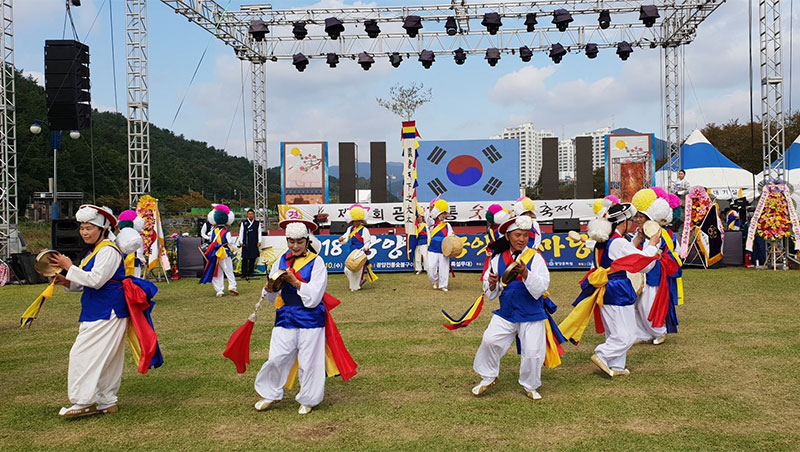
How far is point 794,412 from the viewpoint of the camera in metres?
4.62

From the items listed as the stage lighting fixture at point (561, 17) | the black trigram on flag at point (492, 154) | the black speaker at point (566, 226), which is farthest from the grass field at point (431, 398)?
the black trigram on flag at point (492, 154)

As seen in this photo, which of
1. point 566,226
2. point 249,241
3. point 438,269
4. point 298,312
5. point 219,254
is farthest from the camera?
point 566,226

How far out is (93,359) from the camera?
465cm

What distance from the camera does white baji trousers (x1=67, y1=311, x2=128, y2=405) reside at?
4.63 meters

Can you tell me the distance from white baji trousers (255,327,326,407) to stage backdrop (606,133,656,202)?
2278 cm

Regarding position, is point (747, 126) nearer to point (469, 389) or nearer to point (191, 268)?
point (191, 268)

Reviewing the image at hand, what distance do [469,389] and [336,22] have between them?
1597 cm

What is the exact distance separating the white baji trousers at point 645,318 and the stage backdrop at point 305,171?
19265 mm

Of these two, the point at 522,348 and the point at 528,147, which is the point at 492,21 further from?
the point at 528,147

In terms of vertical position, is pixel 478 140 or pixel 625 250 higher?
pixel 478 140

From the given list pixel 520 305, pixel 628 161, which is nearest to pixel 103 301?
pixel 520 305

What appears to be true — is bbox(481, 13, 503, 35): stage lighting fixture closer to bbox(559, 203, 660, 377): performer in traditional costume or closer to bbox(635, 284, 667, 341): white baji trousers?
bbox(635, 284, 667, 341): white baji trousers

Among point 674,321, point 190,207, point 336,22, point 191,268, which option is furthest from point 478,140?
point 190,207

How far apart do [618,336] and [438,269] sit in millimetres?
6645
